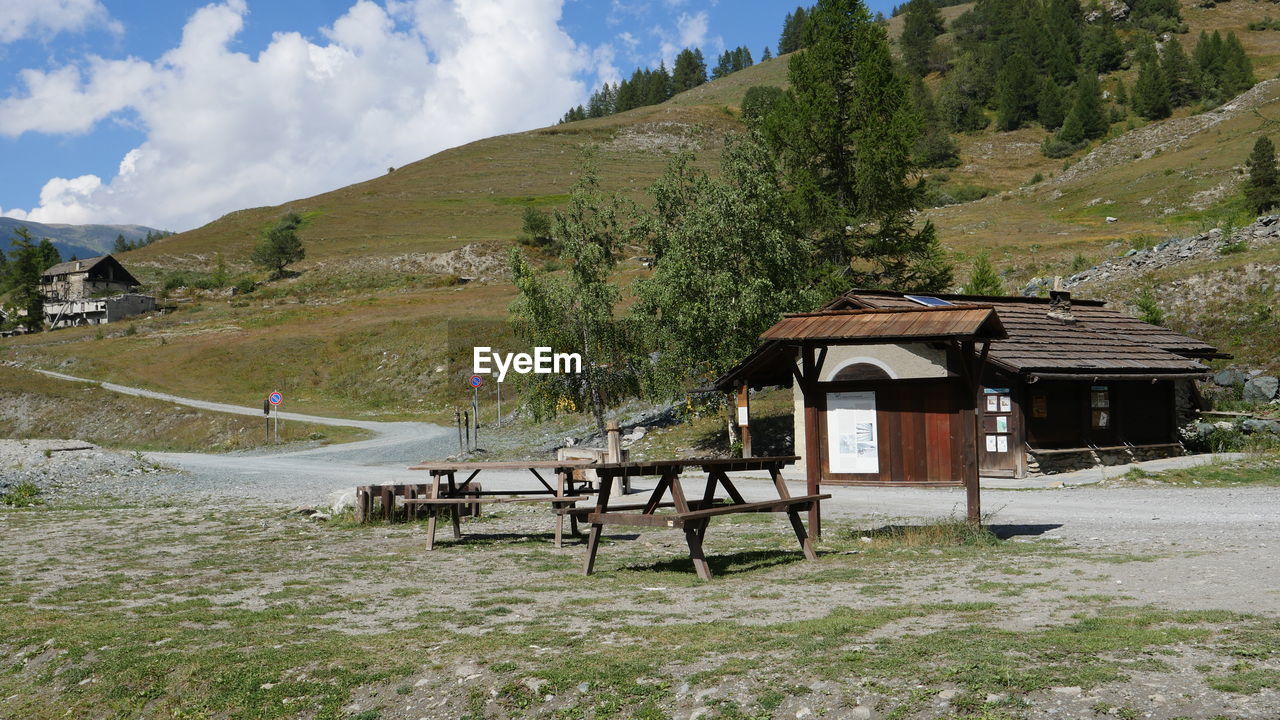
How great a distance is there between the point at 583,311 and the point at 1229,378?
2193 centimetres

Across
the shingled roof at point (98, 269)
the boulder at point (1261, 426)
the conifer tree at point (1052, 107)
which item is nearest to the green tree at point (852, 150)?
the boulder at point (1261, 426)

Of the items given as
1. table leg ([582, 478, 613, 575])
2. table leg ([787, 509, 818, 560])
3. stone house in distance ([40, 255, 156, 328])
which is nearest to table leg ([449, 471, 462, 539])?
table leg ([582, 478, 613, 575])

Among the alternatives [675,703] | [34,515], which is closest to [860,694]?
[675,703]

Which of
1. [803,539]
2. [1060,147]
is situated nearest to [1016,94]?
[1060,147]

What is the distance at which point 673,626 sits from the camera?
780 centimetres

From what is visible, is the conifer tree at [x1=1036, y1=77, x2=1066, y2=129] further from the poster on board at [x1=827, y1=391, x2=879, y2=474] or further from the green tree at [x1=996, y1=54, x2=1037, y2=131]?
the poster on board at [x1=827, y1=391, x2=879, y2=474]

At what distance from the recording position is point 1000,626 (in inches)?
282

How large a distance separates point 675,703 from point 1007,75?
15600 centimetres

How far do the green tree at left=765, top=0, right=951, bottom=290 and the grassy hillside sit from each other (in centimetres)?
487

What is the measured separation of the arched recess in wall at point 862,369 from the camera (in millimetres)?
23297

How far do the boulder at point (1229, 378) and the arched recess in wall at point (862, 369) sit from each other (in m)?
14.4

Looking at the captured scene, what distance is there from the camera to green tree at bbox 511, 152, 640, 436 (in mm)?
35219

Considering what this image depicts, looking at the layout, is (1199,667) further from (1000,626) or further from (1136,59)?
(1136,59)

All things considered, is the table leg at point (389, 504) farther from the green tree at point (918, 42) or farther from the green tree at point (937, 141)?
the green tree at point (918, 42)
